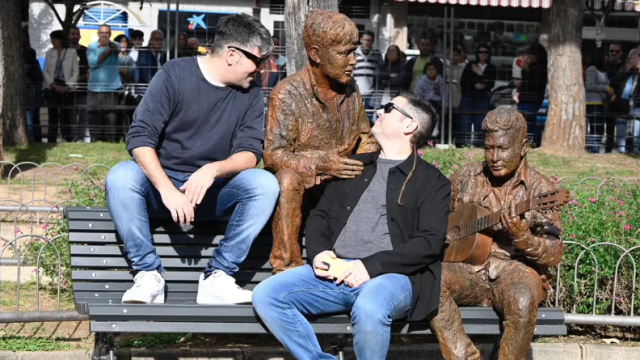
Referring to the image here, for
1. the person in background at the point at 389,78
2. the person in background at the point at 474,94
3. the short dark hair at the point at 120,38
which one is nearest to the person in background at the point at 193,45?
the short dark hair at the point at 120,38

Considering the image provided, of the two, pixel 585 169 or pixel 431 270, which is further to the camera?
pixel 585 169

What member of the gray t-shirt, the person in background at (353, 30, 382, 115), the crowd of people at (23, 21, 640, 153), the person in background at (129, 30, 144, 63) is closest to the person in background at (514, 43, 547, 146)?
the crowd of people at (23, 21, 640, 153)

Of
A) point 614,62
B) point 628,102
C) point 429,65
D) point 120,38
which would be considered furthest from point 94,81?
point 628,102

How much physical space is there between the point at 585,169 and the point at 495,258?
8262mm

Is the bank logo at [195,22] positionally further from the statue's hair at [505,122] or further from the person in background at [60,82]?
the statue's hair at [505,122]

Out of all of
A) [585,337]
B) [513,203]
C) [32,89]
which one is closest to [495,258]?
[513,203]

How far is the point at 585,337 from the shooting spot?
666 centimetres

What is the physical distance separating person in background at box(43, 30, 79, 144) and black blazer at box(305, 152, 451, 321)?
32.9 feet

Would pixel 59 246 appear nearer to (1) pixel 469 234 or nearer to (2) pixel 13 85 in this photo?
(1) pixel 469 234

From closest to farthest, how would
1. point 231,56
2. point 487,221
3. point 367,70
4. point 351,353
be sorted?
point 487,221 < point 231,56 < point 351,353 < point 367,70

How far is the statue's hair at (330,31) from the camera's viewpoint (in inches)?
213

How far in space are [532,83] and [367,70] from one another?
8.67ft

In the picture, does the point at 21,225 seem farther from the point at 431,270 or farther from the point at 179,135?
the point at 431,270

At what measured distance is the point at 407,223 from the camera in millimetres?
5160
